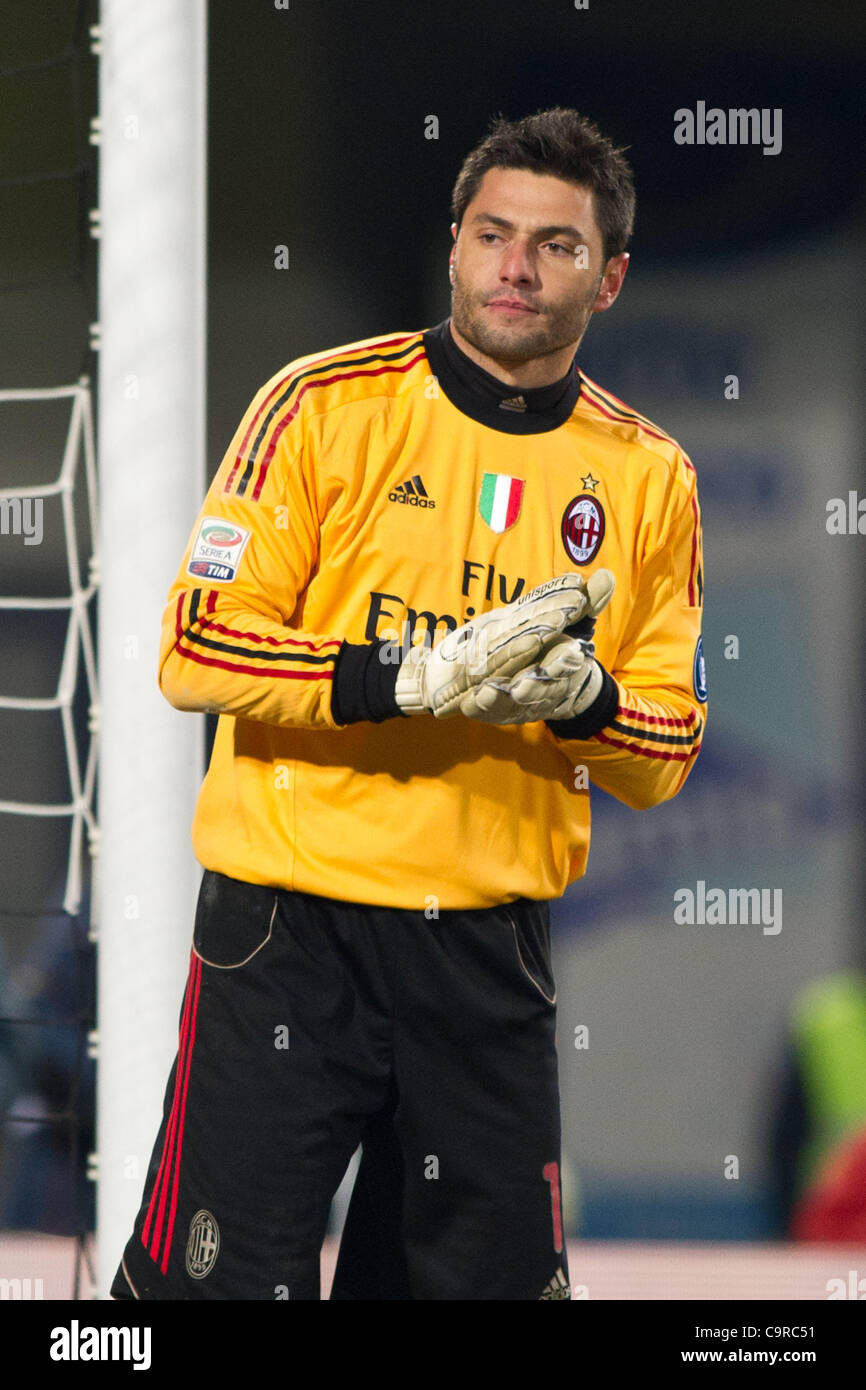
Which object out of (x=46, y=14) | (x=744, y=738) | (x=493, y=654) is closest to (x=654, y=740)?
(x=493, y=654)

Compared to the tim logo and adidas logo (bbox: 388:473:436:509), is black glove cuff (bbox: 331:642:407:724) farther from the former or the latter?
the tim logo

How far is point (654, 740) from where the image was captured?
1.59 m

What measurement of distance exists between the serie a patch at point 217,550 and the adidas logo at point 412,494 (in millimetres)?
157

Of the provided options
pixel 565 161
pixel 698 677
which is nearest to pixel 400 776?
pixel 698 677

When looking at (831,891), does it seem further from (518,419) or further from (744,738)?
(518,419)

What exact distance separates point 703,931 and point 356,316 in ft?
4.50

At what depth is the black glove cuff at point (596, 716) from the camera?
4.97 feet

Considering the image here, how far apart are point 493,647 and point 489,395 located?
0.32 m

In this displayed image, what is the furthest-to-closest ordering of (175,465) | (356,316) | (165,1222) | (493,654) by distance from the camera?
(356,316) < (175,465) < (165,1222) < (493,654)

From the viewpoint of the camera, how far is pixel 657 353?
2.96 m

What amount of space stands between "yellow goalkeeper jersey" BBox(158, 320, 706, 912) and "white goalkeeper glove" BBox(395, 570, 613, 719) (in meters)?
0.04

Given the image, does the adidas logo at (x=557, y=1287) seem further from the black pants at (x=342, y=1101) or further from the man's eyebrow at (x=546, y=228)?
the man's eyebrow at (x=546, y=228)
